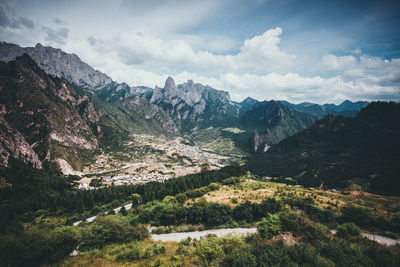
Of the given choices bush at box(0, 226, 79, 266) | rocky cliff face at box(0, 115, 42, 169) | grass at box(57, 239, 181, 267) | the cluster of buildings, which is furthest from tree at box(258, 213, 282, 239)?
rocky cliff face at box(0, 115, 42, 169)

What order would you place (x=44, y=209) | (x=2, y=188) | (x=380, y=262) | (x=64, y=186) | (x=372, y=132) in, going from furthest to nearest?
(x=372, y=132), (x=64, y=186), (x=2, y=188), (x=44, y=209), (x=380, y=262)

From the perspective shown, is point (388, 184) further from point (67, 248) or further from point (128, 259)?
point (67, 248)

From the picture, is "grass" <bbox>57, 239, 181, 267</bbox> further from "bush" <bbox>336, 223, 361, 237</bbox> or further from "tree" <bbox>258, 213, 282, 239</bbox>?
"bush" <bbox>336, 223, 361, 237</bbox>

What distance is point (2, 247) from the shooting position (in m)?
31.4

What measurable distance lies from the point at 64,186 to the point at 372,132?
977 ft

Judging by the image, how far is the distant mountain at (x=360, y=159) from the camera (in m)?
118

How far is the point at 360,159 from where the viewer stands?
488 ft

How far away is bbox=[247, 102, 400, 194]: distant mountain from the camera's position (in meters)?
118

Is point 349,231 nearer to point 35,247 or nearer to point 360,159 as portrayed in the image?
point 35,247

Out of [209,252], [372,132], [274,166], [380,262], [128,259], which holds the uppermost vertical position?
[372,132]

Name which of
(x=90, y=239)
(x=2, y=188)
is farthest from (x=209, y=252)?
(x=2, y=188)

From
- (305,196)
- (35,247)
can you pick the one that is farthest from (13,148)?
(305,196)

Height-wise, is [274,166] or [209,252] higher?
[209,252]

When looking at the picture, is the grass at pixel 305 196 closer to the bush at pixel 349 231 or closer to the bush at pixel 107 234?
the bush at pixel 349 231
